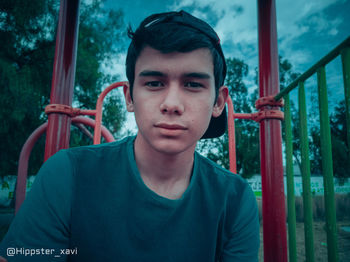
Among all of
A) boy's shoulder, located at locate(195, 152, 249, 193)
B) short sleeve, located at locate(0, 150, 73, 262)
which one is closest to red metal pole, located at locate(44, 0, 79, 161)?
short sleeve, located at locate(0, 150, 73, 262)

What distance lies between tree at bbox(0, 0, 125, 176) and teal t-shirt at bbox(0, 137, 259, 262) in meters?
6.54

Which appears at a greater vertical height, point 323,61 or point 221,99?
point 323,61

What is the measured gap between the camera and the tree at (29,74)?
636 centimetres

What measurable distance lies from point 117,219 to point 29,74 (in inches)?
302

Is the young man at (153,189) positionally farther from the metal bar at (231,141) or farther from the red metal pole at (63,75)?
the red metal pole at (63,75)

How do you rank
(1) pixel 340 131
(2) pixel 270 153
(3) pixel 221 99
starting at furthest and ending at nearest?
(1) pixel 340 131, (2) pixel 270 153, (3) pixel 221 99

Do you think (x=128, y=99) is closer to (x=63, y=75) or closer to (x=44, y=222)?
(x=44, y=222)

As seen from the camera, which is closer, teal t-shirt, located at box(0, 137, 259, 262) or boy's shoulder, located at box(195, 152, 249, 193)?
teal t-shirt, located at box(0, 137, 259, 262)

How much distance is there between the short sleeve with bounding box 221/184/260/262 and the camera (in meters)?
1.10

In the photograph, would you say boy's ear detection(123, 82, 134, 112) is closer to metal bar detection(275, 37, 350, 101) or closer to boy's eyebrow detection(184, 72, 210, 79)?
boy's eyebrow detection(184, 72, 210, 79)

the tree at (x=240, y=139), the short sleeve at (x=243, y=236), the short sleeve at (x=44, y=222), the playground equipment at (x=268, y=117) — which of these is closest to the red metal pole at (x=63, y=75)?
the playground equipment at (x=268, y=117)

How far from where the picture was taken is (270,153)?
5.45 feet

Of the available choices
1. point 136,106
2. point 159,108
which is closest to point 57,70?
point 136,106

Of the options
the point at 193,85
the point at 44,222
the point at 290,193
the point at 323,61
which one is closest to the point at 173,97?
the point at 193,85
